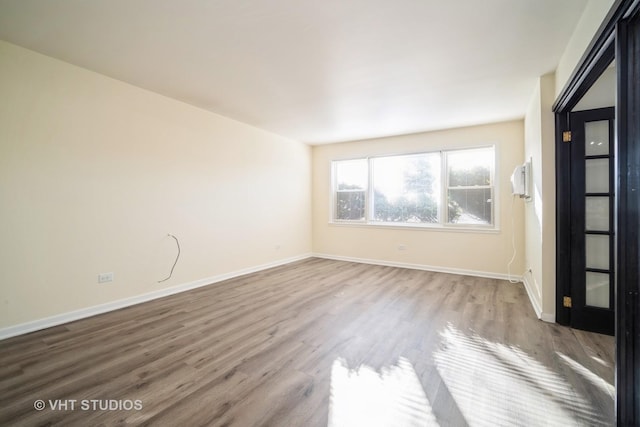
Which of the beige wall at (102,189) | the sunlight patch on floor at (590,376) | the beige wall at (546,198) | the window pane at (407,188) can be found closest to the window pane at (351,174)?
the window pane at (407,188)

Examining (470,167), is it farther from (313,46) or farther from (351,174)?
(313,46)

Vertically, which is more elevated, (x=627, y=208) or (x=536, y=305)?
(x=627, y=208)

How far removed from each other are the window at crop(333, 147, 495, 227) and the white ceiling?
4.09 feet

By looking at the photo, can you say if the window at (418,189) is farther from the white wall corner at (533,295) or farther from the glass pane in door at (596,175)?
the glass pane in door at (596,175)

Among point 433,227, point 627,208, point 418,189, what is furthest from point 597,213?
point 418,189

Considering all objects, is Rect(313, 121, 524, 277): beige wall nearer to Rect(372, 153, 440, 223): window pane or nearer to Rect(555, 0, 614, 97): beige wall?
Rect(372, 153, 440, 223): window pane

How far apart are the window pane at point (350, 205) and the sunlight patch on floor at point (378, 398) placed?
4.22 metres

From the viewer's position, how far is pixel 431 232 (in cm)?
514

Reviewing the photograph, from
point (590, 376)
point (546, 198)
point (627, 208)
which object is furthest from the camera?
point (546, 198)

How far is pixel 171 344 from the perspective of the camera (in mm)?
2393

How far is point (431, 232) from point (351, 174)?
7.16ft

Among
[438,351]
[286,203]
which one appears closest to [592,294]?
[438,351]

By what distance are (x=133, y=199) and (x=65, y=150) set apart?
81 centimetres

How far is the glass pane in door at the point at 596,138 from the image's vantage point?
8.51 feet
